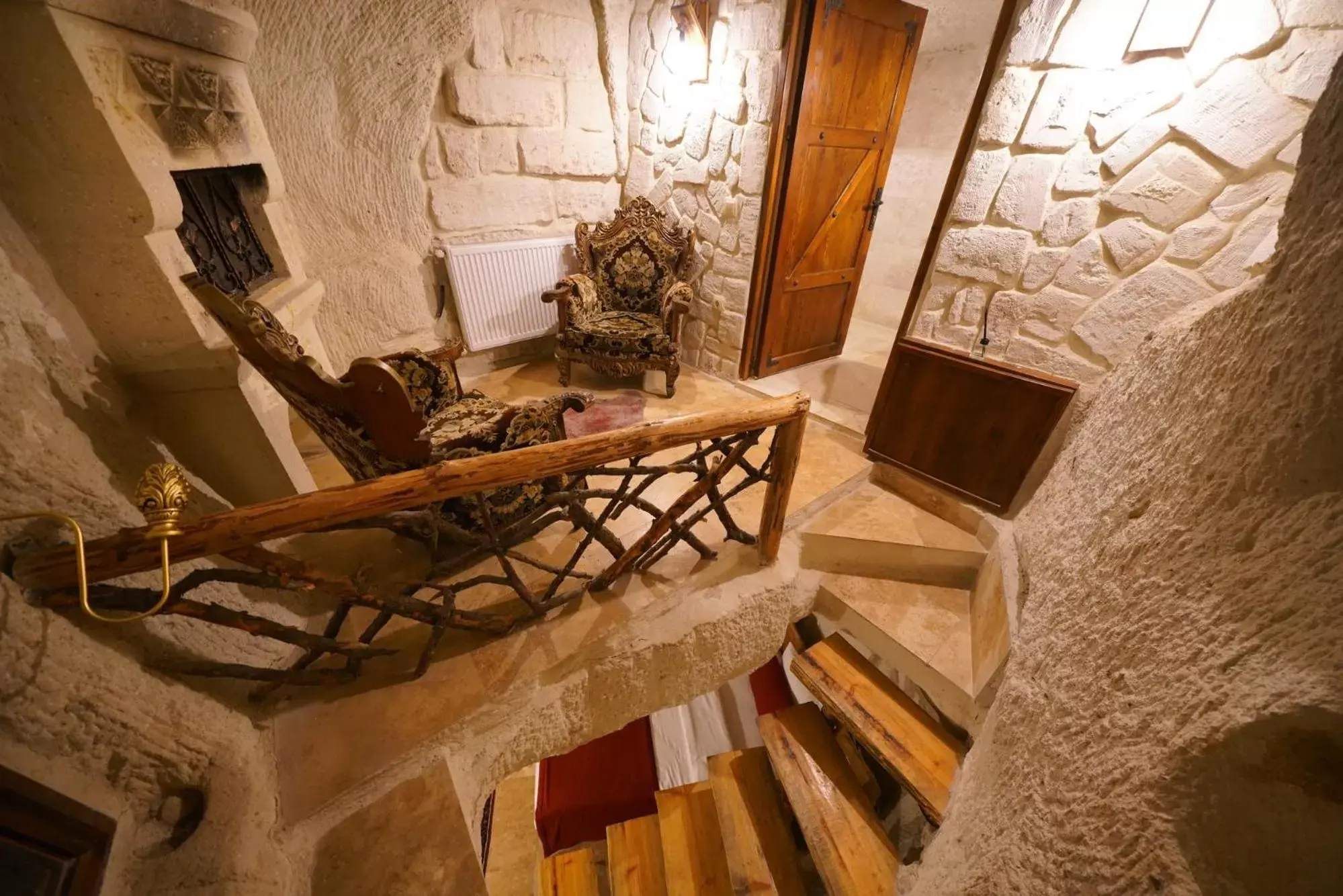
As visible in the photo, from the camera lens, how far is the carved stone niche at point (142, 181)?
1.09 m

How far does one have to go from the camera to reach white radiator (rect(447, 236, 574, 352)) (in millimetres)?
3148

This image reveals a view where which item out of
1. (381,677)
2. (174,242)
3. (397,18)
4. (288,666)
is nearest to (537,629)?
(381,677)

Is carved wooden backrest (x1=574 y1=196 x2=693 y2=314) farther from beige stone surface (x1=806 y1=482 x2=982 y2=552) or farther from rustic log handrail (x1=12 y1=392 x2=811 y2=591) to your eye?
rustic log handrail (x1=12 y1=392 x2=811 y2=591)

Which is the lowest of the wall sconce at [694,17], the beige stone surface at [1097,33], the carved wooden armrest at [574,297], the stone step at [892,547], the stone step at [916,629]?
the stone step at [916,629]

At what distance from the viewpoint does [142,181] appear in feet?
3.96

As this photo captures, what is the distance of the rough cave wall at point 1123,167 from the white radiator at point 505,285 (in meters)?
2.68

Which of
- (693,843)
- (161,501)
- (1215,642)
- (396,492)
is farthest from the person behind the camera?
(693,843)

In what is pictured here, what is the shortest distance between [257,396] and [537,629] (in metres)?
1.26

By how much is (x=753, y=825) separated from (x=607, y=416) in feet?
7.42

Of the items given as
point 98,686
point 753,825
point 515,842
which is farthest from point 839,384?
point 515,842

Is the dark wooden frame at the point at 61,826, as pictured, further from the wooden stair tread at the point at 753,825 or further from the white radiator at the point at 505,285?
the white radiator at the point at 505,285

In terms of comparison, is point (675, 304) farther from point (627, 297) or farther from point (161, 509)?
point (161, 509)

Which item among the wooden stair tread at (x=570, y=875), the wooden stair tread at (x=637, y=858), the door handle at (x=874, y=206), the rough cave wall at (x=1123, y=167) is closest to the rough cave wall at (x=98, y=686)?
the wooden stair tread at (x=637, y=858)

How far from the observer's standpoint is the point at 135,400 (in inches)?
52.3
